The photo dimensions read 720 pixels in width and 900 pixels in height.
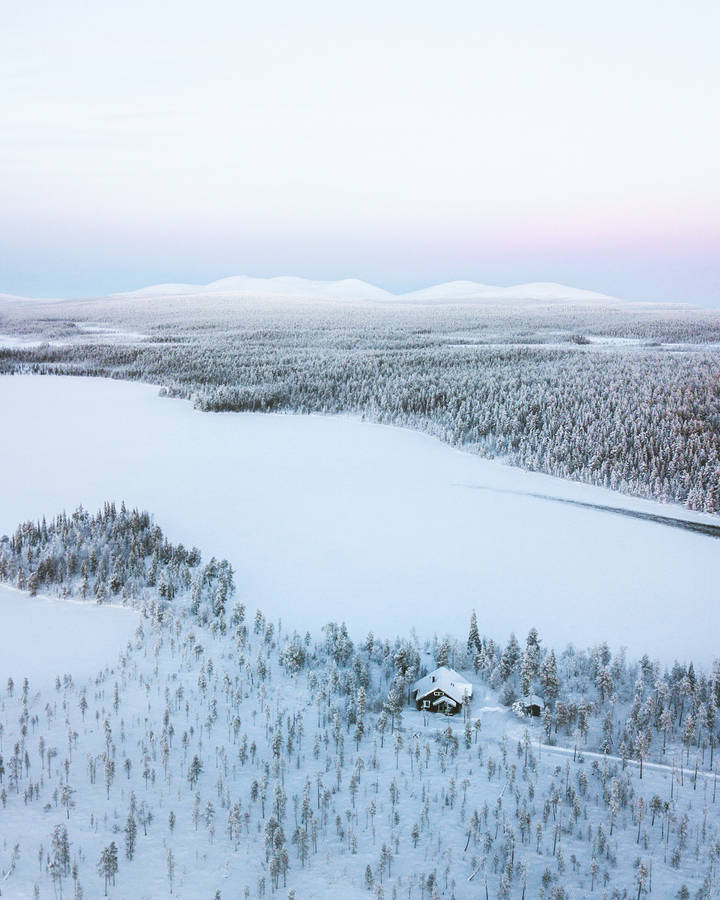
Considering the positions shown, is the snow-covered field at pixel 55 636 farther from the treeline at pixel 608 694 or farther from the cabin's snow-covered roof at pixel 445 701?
the treeline at pixel 608 694

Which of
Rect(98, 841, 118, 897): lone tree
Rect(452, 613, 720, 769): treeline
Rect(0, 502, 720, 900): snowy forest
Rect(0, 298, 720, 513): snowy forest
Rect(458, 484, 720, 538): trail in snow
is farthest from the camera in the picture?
Rect(0, 298, 720, 513): snowy forest

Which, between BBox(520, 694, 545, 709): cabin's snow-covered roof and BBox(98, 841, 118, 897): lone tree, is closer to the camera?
BBox(98, 841, 118, 897): lone tree

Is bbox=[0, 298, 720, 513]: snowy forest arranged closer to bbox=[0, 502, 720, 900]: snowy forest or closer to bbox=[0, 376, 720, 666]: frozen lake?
bbox=[0, 376, 720, 666]: frozen lake

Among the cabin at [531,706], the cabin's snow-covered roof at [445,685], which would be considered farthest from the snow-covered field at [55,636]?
the cabin at [531,706]

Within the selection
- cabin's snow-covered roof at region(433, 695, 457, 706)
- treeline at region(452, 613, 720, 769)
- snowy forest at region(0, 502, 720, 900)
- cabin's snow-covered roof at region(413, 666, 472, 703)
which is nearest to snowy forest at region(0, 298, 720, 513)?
treeline at region(452, 613, 720, 769)

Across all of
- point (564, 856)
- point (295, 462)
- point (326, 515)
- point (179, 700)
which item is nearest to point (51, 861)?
point (179, 700)
